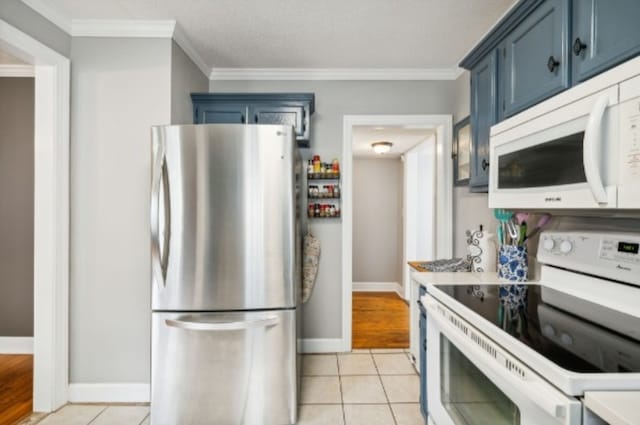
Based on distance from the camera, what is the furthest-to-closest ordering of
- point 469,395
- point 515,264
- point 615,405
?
point 515,264
point 469,395
point 615,405

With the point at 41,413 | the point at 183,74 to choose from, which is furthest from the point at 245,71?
the point at 41,413

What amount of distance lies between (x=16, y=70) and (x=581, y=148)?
3863 millimetres

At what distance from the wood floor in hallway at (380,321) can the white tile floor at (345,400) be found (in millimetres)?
388

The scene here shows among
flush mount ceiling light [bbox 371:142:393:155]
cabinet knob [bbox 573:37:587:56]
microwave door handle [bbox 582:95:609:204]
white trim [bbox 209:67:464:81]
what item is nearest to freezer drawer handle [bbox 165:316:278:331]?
microwave door handle [bbox 582:95:609:204]

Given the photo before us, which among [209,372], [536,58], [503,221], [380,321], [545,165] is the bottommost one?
[380,321]

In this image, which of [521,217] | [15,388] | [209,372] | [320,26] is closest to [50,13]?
[320,26]

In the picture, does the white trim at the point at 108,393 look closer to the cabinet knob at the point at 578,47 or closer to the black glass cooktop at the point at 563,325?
the black glass cooktop at the point at 563,325

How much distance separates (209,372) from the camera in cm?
179

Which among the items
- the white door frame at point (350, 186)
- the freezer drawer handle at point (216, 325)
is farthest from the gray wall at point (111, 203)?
the white door frame at point (350, 186)

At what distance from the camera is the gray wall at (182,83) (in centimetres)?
222

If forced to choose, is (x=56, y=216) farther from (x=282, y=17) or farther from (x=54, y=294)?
(x=282, y=17)

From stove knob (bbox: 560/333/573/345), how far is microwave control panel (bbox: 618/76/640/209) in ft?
1.31

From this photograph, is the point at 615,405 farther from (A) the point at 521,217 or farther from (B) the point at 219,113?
(B) the point at 219,113

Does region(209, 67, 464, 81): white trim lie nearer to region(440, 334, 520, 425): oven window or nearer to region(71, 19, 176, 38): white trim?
region(71, 19, 176, 38): white trim
